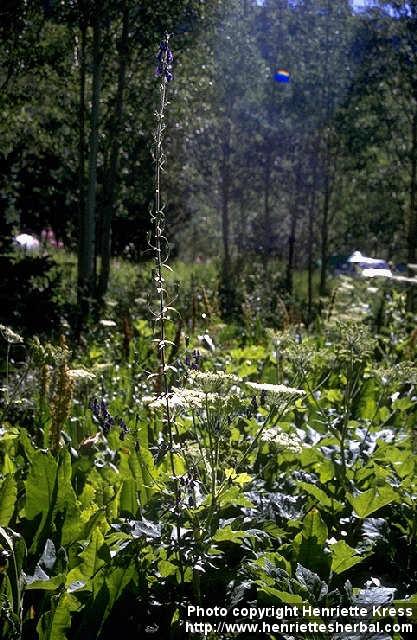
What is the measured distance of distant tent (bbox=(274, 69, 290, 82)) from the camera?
64.1 feet

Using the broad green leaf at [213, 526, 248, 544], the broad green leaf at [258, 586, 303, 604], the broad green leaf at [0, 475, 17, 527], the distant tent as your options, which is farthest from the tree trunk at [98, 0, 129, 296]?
the broad green leaf at [258, 586, 303, 604]

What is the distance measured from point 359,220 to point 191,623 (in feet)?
71.3

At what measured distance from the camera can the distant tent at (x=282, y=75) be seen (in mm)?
19547

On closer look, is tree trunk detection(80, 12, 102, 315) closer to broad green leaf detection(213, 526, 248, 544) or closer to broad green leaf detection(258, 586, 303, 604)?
broad green leaf detection(213, 526, 248, 544)

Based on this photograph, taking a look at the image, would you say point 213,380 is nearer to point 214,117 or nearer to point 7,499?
point 7,499

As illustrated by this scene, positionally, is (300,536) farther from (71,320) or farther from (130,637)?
(71,320)

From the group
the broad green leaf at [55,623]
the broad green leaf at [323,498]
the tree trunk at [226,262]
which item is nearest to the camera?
the broad green leaf at [55,623]

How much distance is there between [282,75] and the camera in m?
19.7

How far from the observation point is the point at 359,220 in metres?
22.9

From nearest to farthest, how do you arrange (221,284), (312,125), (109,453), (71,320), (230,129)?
(109,453) → (71,320) → (221,284) → (312,125) → (230,129)

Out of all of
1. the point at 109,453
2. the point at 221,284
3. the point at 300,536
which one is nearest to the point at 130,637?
the point at 300,536

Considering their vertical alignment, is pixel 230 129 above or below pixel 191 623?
above

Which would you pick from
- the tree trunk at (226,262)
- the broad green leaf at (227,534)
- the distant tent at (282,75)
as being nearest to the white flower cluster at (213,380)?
the broad green leaf at (227,534)

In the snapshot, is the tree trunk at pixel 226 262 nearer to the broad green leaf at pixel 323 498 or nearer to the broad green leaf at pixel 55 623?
the broad green leaf at pixel 323 498
